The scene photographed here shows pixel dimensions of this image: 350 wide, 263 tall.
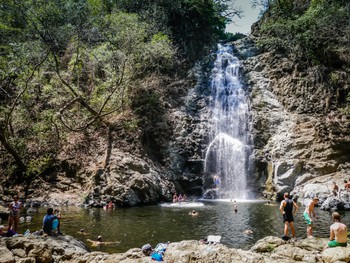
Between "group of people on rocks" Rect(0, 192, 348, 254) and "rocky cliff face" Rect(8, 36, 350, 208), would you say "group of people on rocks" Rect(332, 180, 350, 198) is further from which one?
"group of people on rocks" Rect(0, 192, 348, 254)

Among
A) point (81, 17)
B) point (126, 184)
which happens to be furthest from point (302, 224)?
point (81, 17)

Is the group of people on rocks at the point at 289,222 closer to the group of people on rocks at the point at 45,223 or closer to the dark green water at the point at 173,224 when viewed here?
the group of people on rocks at the point at 45,223

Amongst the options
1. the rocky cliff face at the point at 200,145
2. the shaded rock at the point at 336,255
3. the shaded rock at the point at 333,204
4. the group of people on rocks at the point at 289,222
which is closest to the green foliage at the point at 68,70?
the rocky cliff face at the point at 200,145

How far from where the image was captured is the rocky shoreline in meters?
7.23

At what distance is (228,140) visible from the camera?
27516mm

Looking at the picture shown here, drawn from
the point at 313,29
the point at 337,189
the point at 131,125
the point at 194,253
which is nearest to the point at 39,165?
the point at 131,125

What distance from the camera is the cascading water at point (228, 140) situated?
25.8 metres

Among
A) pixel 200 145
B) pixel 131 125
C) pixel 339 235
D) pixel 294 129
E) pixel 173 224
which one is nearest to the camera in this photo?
pixel 339 235

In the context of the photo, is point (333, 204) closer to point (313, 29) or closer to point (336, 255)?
point (336, 255)

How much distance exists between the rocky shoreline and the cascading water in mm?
16685

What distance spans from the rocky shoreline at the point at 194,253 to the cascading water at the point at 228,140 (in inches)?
657

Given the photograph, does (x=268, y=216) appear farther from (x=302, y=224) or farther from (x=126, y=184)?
(x=126, y=184)

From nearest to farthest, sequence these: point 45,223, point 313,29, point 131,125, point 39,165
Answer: point 45,223 → point 39,165 → point 131,125 → point 313,29

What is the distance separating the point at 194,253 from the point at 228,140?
2072cm
